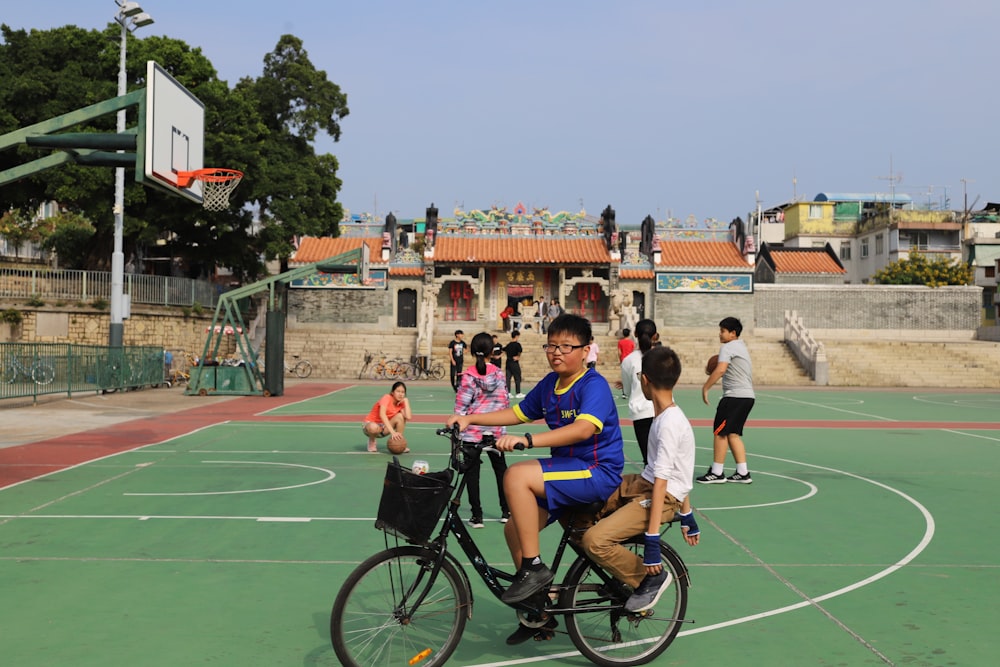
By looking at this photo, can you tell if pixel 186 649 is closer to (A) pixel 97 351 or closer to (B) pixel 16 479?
(B) pixel 16 479

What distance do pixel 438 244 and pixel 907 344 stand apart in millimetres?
21562

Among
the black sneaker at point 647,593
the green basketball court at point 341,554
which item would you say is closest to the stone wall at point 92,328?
the green basketball court at point 341,554

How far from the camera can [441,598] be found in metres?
4.28

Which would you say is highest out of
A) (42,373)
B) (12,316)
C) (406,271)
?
(406,271)

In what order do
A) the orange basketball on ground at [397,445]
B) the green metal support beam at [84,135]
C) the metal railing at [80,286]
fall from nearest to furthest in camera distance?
the green metal support beam at [84,135] → the orange basketball on ground at [397,445] → the metal railing at [80,286]

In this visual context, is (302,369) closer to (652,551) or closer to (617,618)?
(617,618)

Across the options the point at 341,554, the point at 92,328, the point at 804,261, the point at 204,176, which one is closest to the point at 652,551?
the point at 341,554

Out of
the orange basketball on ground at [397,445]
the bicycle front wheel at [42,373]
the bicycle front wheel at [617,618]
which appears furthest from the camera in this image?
the bicycle front wheel at [42,373]

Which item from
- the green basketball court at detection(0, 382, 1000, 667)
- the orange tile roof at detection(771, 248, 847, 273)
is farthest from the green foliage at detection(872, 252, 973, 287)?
the green basketball court at detection(0, 382, 1000, 667)

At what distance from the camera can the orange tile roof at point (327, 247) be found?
150 ft

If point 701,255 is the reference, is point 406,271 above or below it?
below

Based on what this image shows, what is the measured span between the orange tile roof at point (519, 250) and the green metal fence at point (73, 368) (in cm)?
2007

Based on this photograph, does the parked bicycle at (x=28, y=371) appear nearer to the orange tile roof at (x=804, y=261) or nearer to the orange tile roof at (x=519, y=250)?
the orange tile roof at (x=519, y=250)

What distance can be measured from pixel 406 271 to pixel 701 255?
570 inches
